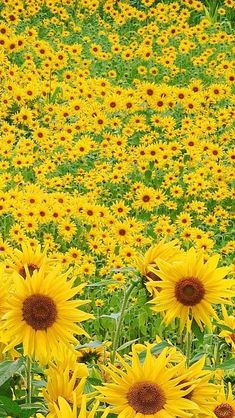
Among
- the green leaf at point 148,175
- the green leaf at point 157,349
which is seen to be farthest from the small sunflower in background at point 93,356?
the green leaf at point 148,175

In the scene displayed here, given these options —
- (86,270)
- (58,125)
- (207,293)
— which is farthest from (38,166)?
(207,293)

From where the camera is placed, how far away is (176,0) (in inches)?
381

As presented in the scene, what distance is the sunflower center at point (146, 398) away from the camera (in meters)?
1.49

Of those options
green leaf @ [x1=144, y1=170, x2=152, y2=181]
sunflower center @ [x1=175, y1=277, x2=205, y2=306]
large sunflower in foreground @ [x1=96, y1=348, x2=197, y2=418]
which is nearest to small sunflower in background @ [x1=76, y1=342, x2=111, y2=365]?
sunflower center @ [x1=175, y1=277, x2=205, y2=306]

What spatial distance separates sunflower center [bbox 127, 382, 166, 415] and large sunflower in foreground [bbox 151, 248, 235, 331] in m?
0.22

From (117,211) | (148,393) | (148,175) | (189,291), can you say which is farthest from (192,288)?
(148,175)

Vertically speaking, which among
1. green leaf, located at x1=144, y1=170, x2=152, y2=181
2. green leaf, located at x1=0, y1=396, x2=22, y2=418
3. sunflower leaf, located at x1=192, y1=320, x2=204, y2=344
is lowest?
green leaf, located at x1=0, y1=396, x2=22, y2=418

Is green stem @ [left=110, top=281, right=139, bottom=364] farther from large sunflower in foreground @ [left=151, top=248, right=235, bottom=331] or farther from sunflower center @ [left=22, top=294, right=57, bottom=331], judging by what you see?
sunflower center @ [left=22, top=294, right=57, bottom=331]

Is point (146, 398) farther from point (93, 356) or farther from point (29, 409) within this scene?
point (93, 356)

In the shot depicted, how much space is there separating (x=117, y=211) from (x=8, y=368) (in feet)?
11.1

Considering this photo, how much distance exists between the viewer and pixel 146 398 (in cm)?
150

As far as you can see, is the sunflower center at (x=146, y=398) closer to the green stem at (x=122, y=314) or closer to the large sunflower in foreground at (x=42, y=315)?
the large sunflower in foreground at (x=42, y=315)

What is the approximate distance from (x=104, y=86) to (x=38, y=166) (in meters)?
1.33

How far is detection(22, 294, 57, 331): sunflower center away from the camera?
1.59 meters
